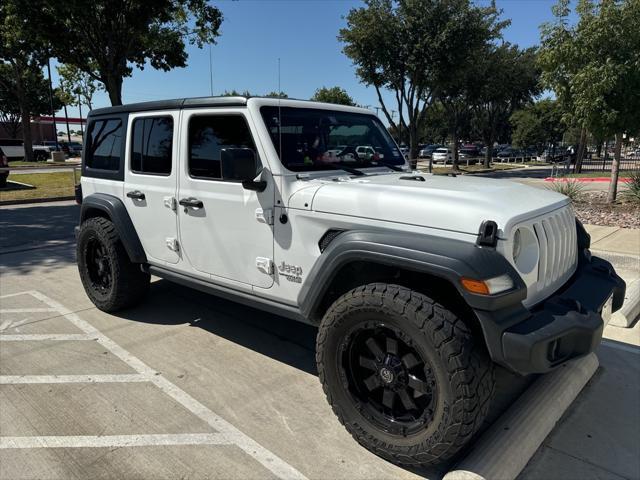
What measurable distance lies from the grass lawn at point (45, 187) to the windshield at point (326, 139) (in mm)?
12252

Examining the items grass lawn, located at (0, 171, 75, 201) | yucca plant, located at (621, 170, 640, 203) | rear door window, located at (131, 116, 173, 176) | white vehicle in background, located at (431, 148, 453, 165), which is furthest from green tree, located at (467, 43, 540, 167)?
rear door window, located at (131, 116, 173, 176)

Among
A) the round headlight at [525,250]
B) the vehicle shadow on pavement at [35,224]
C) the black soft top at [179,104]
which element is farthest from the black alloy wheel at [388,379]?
the vehicle shadow on pavement at [35,224]

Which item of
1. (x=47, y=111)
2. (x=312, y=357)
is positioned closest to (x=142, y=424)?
(x=312, y=357)

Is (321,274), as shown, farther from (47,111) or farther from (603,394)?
(47,111)

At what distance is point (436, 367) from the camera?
7.39 ft

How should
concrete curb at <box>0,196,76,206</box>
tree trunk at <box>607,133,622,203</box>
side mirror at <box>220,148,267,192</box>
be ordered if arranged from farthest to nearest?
1. concrete curb at <box>0,196,76,206</box>
2. tree trunk at <box>607,133,622,203</box>
3. side mirror at <box>220,148,267,192</box>

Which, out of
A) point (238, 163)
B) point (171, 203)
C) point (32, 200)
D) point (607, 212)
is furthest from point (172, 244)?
point (32, 200)

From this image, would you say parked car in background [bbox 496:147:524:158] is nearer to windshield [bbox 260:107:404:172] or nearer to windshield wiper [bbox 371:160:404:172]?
windshield [bbox 260:107:404:172]

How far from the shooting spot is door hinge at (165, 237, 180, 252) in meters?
3.79

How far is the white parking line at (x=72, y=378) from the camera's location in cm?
341

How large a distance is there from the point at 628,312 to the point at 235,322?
143 inches

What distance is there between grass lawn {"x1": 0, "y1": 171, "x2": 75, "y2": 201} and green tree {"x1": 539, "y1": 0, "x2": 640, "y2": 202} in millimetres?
13107

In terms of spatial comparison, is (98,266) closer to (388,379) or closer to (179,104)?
(179,104)

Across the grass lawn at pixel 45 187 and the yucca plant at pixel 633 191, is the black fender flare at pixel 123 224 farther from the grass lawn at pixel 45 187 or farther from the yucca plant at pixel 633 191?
the grass lawn at pixel 45 187
